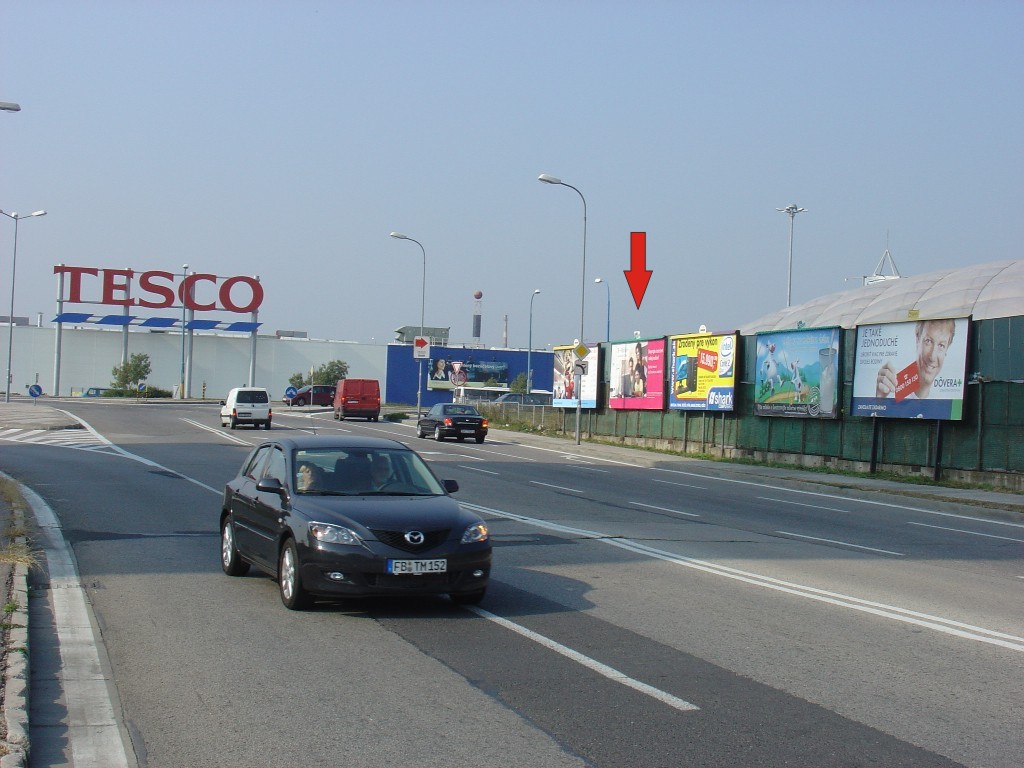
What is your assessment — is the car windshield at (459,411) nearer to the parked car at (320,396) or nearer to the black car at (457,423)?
the black car at (457,423)

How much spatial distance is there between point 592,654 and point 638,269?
27.8 meters

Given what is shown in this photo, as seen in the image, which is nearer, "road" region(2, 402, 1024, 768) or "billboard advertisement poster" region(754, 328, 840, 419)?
"road" region(2, 402, 1024, 768)

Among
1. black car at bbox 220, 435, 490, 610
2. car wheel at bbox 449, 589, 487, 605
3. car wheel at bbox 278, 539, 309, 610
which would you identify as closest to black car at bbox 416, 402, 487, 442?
black car at bbox 220, 435, 490, 610

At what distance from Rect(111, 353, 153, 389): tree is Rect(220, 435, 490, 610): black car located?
3096 inches

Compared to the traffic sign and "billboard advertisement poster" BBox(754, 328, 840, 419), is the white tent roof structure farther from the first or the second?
the traffic sign

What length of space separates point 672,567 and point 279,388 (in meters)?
99.4

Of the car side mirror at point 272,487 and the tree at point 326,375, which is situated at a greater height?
the tree at point 326,375

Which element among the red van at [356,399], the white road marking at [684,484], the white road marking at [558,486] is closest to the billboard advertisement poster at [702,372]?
the white road marking at [684,484]

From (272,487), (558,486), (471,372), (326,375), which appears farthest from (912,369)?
(471,372)

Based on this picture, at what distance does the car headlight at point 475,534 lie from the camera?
8.66 meters

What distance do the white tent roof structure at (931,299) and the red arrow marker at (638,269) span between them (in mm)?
6690

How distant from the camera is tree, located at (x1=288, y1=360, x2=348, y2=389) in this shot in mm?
101562

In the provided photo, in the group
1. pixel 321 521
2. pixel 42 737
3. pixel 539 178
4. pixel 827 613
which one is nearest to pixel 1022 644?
pixel 827 613

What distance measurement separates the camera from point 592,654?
7.43 metres
